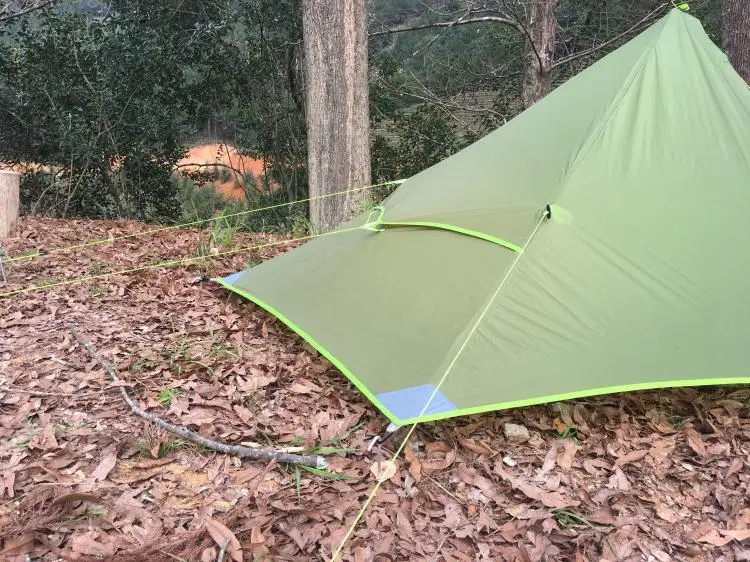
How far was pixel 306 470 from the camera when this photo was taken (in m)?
2.11

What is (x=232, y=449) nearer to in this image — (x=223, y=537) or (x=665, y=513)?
(x=223, y=537)

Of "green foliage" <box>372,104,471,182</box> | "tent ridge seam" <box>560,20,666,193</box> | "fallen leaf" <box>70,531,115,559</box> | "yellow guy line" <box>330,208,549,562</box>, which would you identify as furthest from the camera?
"green foliage" <box>372,104,471,182</box>

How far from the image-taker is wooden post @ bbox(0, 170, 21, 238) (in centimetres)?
472

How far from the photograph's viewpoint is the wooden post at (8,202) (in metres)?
4.72

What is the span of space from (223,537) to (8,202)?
13.9 feet

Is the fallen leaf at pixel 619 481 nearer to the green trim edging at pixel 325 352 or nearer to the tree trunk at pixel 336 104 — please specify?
the green trim edging at pixel 325 352

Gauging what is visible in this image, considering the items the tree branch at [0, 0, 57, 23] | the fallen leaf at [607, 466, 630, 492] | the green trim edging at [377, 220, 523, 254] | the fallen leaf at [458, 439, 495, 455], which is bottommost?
the fallen leaf at [607, 466, 630, 492]

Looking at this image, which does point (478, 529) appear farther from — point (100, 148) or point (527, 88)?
point (100, 148)

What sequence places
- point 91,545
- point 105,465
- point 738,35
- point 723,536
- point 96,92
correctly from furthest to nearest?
point 96,92 < point 738,35 < point 105,465 < point 723,536 < point 91,545

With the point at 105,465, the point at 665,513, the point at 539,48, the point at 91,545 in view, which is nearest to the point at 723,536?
the point at 665,513

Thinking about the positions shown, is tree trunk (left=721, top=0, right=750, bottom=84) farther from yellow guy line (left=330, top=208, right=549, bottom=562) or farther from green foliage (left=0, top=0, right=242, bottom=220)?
green foliage (left=0, top=0, right=242, bottom=220)

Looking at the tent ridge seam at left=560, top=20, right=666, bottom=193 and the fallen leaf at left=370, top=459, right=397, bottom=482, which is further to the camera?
the tent ridge seam at left=560, top=20, right=666, bottom=193

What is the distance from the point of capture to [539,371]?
228 centimetres

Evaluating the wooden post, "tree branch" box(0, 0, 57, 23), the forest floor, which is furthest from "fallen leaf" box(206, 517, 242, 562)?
"tree branch" box(0, 0, 57, 23)
